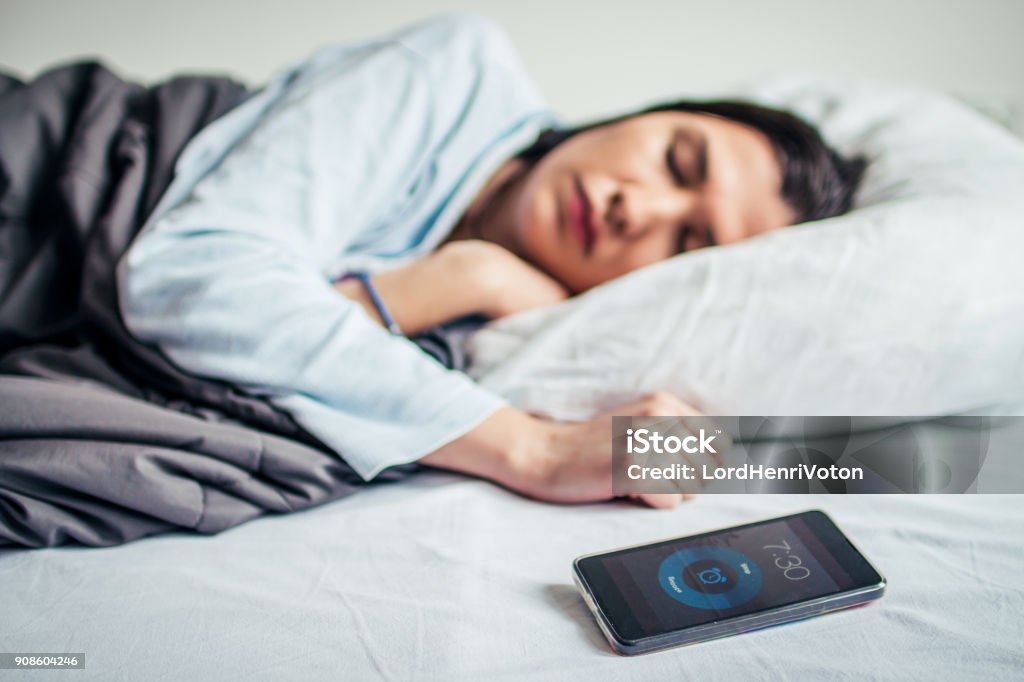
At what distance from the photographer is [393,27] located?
131cm

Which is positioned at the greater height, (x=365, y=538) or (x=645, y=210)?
(x=645, y=210)

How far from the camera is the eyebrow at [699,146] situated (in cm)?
81

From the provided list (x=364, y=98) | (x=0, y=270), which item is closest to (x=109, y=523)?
(x=0, y=270)

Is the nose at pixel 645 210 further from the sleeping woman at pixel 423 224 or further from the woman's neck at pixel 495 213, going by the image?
the woman's neck at pixel 495 213

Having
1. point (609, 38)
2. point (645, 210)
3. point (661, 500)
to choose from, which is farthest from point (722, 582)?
point (609, 38)

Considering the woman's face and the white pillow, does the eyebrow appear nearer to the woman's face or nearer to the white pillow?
the woman's face

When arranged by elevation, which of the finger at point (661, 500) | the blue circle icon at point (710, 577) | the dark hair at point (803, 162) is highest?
the dark hair at point (803, 162)

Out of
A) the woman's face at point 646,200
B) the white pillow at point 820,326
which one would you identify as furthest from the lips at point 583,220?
the white pillow at point 820,326

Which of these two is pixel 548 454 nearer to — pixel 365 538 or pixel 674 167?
pixel 365 538

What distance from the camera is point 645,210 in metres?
0.80

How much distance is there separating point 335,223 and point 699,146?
0.40 meters

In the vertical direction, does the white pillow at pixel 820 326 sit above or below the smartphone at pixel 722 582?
above

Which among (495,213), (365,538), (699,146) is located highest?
(699,146)

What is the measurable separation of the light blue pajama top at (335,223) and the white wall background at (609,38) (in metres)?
0.41
